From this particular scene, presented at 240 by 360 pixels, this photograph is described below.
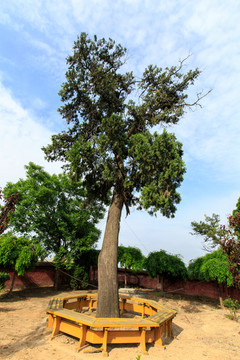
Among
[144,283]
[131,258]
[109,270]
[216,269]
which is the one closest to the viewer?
[109,270]

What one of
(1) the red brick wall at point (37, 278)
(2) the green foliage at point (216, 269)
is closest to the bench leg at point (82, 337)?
(2) the green foliage at point (216, 269)

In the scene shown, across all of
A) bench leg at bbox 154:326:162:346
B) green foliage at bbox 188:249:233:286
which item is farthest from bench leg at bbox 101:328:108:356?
green foliage at bbox 188:249:233:286

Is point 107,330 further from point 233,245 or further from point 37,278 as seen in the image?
point 37,278

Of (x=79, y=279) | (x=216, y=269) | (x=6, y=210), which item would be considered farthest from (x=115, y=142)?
(x=79, y=279)

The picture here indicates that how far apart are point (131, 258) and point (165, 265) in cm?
300

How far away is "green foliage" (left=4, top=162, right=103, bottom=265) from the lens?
14.6 m

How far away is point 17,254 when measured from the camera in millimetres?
12367

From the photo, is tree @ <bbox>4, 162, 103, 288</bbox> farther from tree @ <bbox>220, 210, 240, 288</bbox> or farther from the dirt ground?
tree @ <bbox>220, 210, 240, 288</bbox>

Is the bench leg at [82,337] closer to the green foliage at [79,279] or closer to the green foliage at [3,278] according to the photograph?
the green foliage at [79,279]

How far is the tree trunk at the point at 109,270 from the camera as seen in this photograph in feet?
23.2

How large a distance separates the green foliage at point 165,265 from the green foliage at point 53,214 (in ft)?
15.5

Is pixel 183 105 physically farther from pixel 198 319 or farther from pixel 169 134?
pixel 198 319

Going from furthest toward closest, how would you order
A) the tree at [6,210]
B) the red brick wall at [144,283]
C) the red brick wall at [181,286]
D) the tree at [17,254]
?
the red brick wall at [144,283], the red brick wall at [181,286], the tree at [17,254], the tree at [6,210]

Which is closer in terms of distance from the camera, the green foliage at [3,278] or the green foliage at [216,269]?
the green foliage at [216,269]
